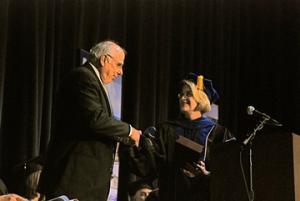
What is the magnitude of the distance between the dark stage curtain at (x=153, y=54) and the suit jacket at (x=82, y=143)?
3.07ft

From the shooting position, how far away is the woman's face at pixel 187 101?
336 cm

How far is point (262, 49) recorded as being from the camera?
5402 millimetres

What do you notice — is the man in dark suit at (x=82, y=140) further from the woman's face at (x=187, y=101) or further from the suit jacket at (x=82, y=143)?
the woman's face at (x=187, y=101)

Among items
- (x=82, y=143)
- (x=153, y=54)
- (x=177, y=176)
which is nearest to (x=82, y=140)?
(x=82, y=143)

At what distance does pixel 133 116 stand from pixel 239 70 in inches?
57.0

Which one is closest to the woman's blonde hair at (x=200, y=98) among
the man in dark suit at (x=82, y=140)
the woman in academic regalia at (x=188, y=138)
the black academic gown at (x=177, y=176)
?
the woman in academic regalia at (x=188, y=138)

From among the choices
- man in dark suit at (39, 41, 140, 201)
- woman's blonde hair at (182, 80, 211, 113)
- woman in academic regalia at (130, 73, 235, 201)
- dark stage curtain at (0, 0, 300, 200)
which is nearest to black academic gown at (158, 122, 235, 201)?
woman in academic regalia at (130, 73, 235, 201)

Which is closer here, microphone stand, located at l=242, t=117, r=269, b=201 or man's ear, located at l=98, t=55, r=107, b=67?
microphone stand, located at l=242, t=117, r=269, b=201

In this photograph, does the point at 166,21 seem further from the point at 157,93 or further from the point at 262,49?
the point at 262,49

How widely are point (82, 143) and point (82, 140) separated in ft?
0.05

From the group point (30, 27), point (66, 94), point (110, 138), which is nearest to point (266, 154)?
point (110, 138)

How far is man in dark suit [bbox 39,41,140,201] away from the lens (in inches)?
101

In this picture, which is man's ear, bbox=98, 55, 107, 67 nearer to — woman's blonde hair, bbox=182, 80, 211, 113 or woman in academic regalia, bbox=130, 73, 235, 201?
woman in academic regalia, bbox=130, 73, 235, 201

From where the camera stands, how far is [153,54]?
4.59 m
